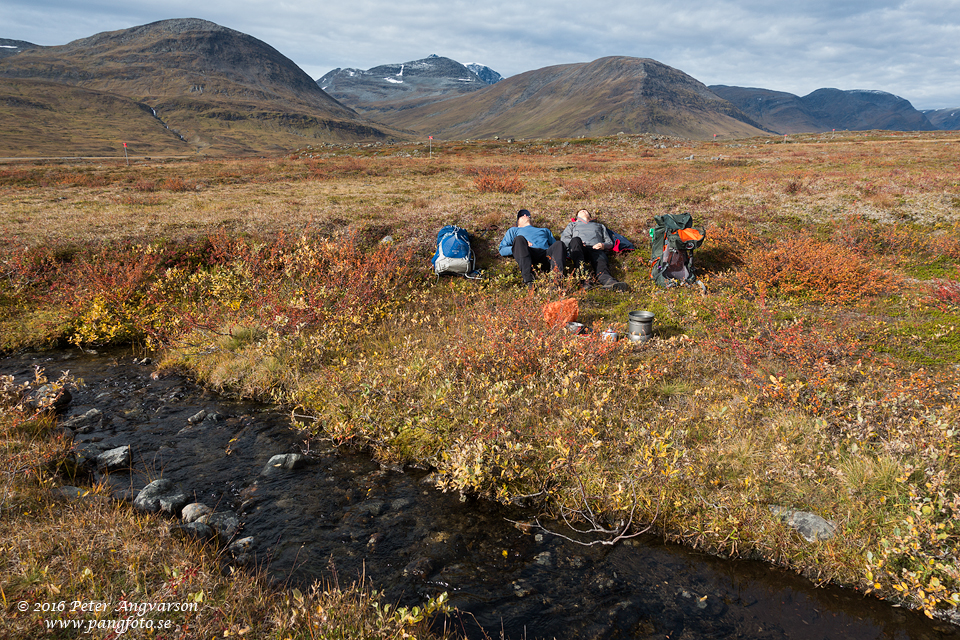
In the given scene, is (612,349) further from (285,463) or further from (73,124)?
(73,124)

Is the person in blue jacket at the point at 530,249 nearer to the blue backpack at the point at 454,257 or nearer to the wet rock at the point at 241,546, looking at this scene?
the blue backpack at the point at 454,257

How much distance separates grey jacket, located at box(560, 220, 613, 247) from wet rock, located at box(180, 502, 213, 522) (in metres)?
8.51

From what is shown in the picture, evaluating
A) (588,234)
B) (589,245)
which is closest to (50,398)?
(589,245)

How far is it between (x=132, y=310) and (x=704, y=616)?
10639 mm

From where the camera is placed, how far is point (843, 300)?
876 cm

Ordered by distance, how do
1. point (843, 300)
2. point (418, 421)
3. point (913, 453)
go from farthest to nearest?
point (843, 300)
point (418, 421)
point (913, 453)

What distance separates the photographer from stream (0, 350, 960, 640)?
3.66 metres

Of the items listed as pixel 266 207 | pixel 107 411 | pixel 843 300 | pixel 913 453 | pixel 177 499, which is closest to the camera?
pixel 913 453

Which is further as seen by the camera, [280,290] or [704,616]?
[280,290]

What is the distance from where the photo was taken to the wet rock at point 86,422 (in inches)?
241

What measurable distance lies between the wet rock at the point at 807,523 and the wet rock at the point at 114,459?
24.0 feet

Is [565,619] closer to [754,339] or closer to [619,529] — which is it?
[619,529]

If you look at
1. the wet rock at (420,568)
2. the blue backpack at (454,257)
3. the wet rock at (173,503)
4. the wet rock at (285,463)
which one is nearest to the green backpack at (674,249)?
the blue backpack at (454,257)

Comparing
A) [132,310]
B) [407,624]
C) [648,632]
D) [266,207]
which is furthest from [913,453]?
[266,207]
